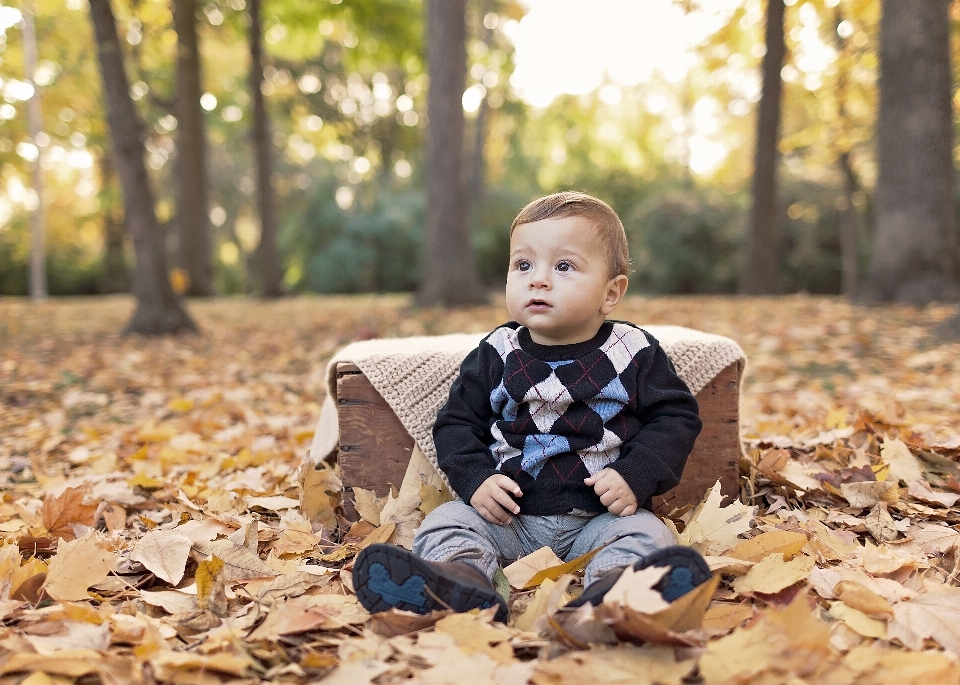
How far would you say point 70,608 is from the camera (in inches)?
59.6

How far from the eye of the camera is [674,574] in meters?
1.47

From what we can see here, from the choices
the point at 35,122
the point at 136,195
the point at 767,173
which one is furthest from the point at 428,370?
the point at 35,122

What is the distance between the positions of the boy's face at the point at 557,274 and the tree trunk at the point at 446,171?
6.29 metres

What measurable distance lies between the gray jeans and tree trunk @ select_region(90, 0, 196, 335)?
591 cm

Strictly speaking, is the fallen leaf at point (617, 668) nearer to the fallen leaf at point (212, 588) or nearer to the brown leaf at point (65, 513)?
the fallen leaf at point (212, 588)

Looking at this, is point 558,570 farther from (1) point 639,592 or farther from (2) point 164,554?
(2) point 164,554

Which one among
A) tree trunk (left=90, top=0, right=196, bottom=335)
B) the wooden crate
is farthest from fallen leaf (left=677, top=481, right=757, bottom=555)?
tree trunk (left=90, top=0, right=196, bottom=335)

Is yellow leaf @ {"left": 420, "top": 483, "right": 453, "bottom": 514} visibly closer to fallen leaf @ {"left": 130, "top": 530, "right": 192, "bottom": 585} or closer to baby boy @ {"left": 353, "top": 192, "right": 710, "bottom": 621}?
baby boy @ {"left": 353, "top": 192, "right": 710, "bottom": 621}

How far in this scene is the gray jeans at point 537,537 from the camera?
1.70 m

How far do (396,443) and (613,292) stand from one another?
2.63 ft

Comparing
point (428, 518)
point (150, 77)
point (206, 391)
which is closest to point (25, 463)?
point (206, 391)

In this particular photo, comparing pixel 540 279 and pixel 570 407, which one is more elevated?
pixel 540 279

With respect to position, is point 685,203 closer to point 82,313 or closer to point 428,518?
point 82,313

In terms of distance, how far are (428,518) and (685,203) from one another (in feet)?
42.4
